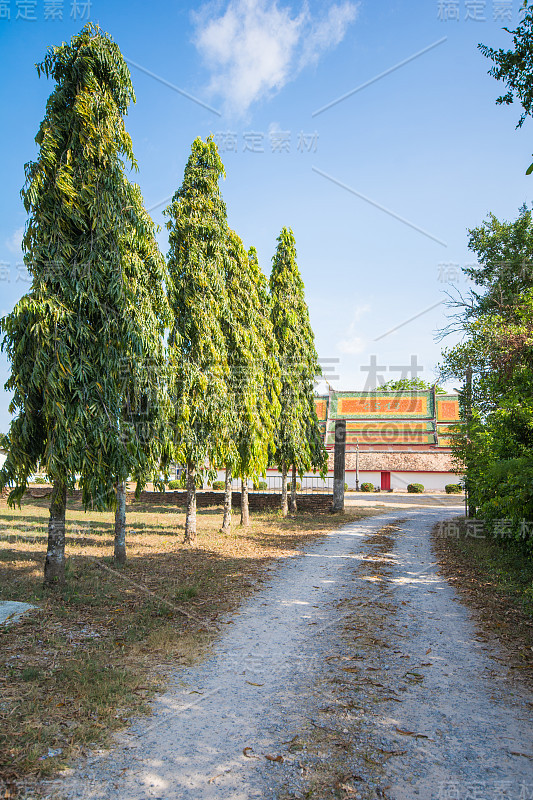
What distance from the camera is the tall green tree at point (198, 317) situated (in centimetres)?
1419

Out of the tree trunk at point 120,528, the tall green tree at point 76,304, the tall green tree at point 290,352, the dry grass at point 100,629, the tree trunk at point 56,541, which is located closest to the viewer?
the dry grass at point 100,629

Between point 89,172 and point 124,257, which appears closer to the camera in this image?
point 89,172

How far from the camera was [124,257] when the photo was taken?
10.6 metres

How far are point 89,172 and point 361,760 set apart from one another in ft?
35.0

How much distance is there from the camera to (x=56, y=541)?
1005 cm

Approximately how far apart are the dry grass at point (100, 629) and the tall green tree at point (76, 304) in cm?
173

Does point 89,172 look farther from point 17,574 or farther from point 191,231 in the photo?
point 17,574

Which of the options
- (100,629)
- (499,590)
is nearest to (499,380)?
(499,590)

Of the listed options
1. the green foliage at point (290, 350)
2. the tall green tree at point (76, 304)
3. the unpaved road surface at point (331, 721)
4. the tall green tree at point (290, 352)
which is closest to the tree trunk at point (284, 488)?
the tall green tree at point (290, 352)

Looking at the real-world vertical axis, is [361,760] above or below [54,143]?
below

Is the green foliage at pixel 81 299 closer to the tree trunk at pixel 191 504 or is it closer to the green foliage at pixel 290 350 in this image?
the tree trunk at pixel 191 504

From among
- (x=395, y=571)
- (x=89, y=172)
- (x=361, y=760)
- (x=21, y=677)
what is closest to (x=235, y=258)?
A: (x=89, y=172)

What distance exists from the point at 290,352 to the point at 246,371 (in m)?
6.91

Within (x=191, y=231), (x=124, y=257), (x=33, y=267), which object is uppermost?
(x=191, y=231)
